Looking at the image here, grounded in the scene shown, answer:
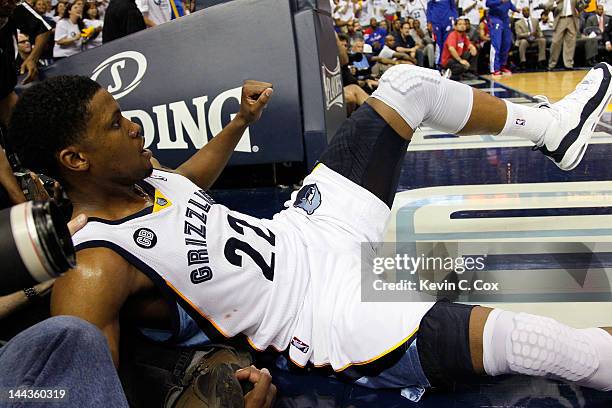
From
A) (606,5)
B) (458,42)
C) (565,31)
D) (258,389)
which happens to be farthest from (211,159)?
(606,5)

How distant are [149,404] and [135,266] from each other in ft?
1.19

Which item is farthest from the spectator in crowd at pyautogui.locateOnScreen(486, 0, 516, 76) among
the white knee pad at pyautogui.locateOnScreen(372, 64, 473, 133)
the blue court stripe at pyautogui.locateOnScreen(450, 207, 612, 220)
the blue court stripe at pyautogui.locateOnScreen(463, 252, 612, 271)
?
the white knee pad at pyautogui.locateOnScreen(372, 64, 473, 133)

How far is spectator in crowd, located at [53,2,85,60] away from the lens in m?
7.59

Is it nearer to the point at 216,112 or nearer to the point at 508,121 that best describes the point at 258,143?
the point at 216,112

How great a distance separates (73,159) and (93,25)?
7.22 metres

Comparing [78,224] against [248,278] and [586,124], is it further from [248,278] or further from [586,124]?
[586,124]

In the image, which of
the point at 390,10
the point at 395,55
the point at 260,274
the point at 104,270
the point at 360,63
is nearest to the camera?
the point at 104,270

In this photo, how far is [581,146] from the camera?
220 centimetres

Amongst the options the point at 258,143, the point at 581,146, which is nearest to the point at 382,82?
the point at 581,146

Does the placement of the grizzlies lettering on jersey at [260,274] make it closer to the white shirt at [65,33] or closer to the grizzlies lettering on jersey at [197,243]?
the grizzlies lettering on jersey at [197,243]

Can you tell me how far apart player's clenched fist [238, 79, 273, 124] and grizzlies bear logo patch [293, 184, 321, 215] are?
0.34m

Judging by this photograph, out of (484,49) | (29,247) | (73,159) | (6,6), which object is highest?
(6,6)

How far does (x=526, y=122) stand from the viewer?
212cm

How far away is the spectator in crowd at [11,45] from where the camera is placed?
93.5 inches
